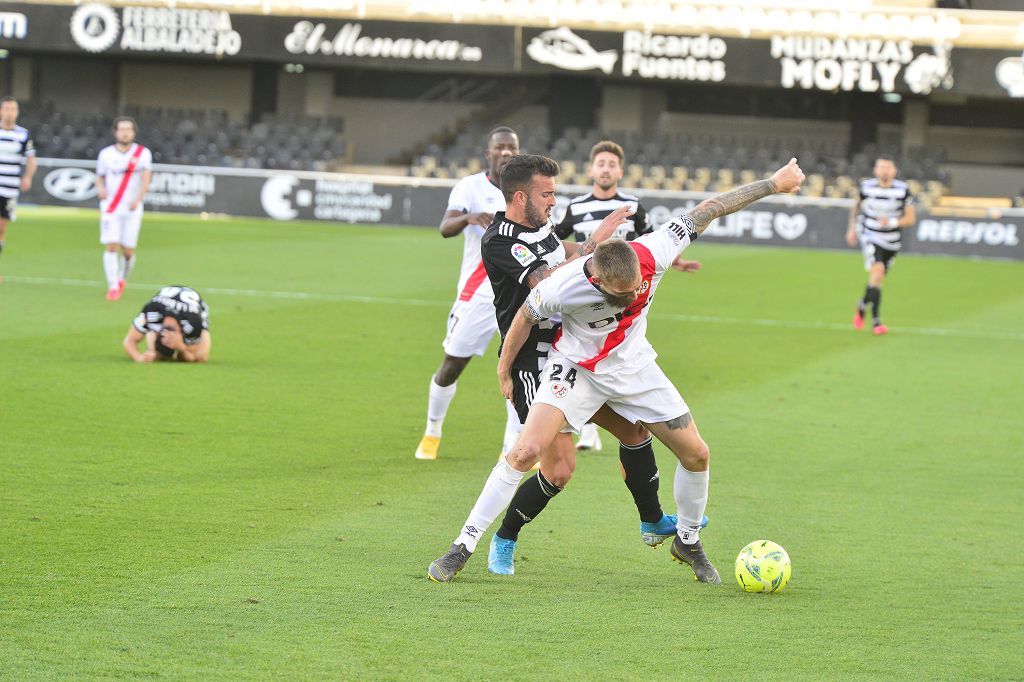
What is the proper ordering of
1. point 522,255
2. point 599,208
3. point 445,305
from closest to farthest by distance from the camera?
point 522,255 < point 599,208 < point 445,305

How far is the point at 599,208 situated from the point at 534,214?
3.49m

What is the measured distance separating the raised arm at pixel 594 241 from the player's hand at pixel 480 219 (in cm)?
167

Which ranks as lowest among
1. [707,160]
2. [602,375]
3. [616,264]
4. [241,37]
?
[602,375]

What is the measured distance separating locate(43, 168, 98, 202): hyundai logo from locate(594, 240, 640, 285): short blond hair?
28612 mm

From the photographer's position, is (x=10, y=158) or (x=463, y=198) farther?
(x=10, y=158)

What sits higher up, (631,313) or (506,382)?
(631,313)

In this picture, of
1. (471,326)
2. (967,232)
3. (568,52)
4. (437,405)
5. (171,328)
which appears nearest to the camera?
(471,326)

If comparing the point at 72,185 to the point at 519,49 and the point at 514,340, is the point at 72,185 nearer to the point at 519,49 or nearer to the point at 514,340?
the point at 519,49

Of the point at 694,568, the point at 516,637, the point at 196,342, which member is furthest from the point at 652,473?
the point at 196,342

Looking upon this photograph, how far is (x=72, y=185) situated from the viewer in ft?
107

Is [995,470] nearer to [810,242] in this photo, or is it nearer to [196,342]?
[196,342]

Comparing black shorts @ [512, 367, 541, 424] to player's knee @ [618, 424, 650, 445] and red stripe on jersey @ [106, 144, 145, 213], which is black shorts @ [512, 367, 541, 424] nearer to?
player's knee @ [618, 424, 650, 445]

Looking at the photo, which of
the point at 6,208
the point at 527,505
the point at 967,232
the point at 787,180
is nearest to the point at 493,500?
the point at 527,505

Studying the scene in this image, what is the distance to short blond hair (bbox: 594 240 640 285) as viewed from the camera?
5789 millimetres
